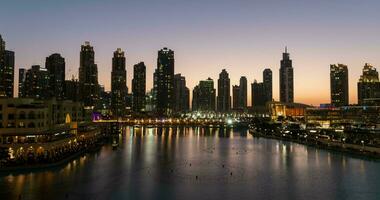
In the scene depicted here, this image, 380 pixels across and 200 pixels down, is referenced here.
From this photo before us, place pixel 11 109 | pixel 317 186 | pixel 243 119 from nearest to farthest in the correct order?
pixel 317 186
pixel 11 109
pixel 243 119

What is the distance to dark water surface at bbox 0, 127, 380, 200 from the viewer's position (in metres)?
28.8

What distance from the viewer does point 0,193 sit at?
2723 centimetres

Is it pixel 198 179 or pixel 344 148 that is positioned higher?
pixel 344 148

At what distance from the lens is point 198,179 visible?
34781 millimetres

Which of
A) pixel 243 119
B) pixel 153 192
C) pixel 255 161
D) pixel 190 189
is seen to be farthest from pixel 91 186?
pixel 243 119

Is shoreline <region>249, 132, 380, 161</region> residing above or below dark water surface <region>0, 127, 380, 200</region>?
above

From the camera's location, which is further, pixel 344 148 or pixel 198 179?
pixel 344 148

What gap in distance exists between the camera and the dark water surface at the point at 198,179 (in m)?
28.8

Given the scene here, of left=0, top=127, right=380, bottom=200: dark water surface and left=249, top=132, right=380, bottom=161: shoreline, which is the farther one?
left=249, top=132, right=380, bottom=161: shoreline

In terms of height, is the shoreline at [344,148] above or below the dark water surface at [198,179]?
above

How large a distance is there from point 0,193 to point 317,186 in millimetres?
24150

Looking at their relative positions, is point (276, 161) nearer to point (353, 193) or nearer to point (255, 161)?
point (255, 161)

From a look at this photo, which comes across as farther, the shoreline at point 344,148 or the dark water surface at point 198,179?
the shoreline at point 344,148

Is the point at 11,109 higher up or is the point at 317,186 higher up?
the point at 11,109
